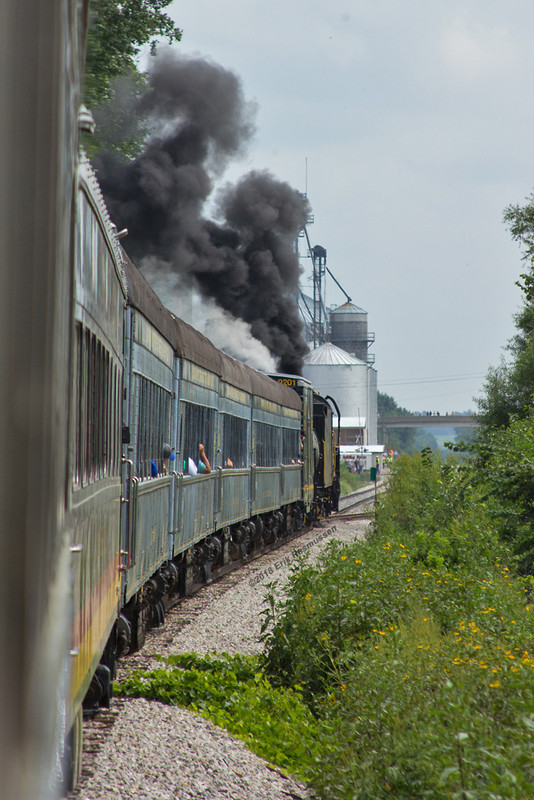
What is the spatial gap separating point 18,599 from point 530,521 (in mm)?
11495

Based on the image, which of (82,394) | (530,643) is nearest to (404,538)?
(530,643)

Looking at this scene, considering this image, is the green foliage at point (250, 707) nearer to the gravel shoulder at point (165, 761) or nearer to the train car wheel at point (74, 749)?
the gravel shoulder at point (165, 761)

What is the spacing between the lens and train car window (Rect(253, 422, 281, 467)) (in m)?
18.6

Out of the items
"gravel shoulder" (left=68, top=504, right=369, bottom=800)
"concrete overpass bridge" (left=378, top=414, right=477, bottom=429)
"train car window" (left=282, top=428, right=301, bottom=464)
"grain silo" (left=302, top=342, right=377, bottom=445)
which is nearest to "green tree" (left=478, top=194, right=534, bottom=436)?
"train car window" (left=282, top=428, right=301, bottom=464)

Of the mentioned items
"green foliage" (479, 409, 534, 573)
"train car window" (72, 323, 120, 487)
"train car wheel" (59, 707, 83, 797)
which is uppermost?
"train car window" (72, 323, 120, 487)

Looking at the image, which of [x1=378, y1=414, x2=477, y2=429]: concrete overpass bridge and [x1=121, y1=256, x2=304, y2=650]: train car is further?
[x1=378, y1=414, x2=477, y2=429]: concrete overpass bridge

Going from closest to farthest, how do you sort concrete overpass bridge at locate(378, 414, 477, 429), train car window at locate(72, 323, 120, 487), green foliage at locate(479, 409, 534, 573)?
train car window at locate(72, 323, 120, 487)
green foliage at locate(479, 409, 534, 573)
concrete overpass bridge at locate(378, 414, 477, 429)

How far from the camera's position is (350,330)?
10594 centimetres

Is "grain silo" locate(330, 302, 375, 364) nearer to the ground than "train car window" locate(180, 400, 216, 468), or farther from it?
farther from it

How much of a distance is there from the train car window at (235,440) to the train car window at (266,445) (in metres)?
1.11

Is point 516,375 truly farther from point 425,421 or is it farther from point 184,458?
point 425,421

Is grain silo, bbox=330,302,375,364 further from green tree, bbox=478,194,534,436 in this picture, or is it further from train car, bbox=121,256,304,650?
train car, bbox=121,256,304,650

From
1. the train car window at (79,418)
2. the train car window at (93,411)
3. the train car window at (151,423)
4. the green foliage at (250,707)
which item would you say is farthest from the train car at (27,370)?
the train car window at (151,423)

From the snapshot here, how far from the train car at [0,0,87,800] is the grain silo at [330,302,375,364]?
346 ft
